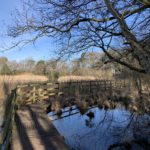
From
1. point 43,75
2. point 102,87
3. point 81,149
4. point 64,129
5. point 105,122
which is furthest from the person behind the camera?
point 43,75

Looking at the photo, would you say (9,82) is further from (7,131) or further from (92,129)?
(7,131)

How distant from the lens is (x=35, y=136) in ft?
30.0

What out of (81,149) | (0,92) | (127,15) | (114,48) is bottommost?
(81,149)

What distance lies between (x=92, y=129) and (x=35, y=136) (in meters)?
6.10

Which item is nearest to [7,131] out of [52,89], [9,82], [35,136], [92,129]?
[35,136]

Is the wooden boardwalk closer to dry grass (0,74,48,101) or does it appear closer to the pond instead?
the pond

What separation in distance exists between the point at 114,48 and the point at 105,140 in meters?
3.71

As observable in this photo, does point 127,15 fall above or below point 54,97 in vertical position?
above

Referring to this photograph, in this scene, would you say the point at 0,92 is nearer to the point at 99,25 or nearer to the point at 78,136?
the point at 78,136

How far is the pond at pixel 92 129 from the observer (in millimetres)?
11758

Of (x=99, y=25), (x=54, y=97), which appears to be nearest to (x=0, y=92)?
(x=54, y=97)

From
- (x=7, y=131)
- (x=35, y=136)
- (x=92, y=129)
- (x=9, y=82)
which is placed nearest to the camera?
(x=7, y=131)

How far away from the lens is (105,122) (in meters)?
16.7

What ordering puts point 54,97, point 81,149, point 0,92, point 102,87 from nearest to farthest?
point 81,149, point 54,97, point 0,92, point 102,87
